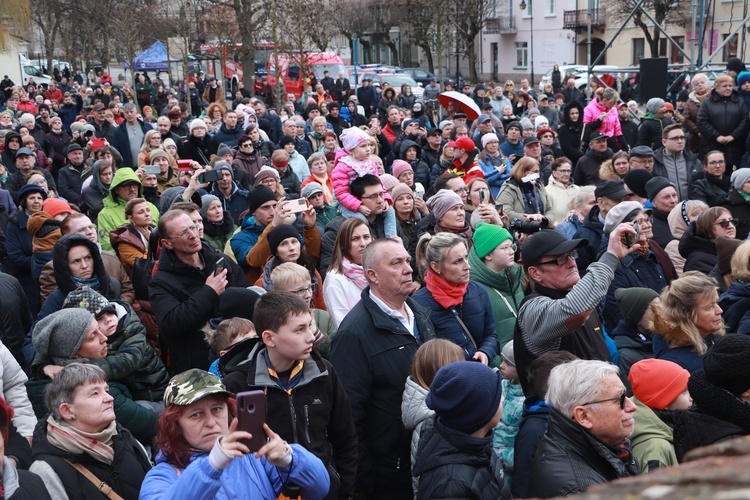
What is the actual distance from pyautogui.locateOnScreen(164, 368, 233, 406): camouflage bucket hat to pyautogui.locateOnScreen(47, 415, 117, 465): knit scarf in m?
0.42

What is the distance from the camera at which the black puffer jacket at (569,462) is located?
3.09 m

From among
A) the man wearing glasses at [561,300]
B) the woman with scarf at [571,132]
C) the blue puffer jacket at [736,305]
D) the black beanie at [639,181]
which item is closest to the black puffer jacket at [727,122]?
the woman with scarf at [571,132]

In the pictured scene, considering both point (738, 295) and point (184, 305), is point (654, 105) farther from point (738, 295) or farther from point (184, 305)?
point (184, 305)

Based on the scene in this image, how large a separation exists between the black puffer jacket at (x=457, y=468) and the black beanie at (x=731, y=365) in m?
0.98

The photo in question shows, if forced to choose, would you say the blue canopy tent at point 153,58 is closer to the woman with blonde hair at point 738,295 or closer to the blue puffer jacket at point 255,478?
the woman with blonde hair at point 738,295

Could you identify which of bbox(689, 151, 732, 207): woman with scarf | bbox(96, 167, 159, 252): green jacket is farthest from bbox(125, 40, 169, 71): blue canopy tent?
bbox(689, 151, 732, 207): woman with scarf

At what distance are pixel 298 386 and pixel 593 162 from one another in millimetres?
8044

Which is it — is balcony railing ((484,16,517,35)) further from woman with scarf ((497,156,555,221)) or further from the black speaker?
woman with scarf ((497,156,555,221))

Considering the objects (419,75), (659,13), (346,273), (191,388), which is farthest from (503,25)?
(191,388)

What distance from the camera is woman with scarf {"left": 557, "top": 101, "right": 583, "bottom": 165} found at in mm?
13531

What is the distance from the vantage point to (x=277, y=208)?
6.57m

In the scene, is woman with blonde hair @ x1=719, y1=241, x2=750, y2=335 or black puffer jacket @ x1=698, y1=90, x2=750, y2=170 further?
black puffer jacket @ x1=698, y1=90, x2=750, y2=170

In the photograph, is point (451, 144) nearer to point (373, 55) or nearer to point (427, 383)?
point (427, 383)

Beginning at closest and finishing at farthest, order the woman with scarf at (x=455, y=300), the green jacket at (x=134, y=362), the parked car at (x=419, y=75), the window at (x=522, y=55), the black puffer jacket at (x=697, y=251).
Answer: the green jacket at (x=134, y=362) → the woman with scarf at (x=455, y=300) → the black puffer jacket at (x=697, y=251) → the parked car at (x=419, y=75) → the window at (x=522, y=55)
